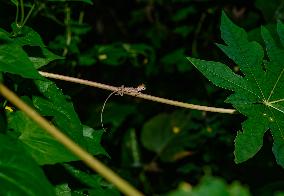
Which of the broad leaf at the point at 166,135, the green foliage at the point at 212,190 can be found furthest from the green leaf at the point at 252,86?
the broad leaf at the point at 166,135

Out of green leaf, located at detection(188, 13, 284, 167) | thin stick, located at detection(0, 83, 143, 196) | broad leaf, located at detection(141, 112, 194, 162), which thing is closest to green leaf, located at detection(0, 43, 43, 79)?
thin stick, located at detection(0, 83, 143, 196)

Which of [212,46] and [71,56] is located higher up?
[71,56]

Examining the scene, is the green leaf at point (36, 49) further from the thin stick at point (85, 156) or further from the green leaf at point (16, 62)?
the thin stick at point (85, 156)

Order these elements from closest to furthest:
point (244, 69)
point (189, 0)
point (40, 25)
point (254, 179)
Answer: point (244, 69) < point (40, 25) < point (254, 179) < point (189, 0)

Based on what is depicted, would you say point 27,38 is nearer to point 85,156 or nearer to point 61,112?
point 61,112

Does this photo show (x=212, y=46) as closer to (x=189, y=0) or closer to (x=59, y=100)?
(x=189, y=0)

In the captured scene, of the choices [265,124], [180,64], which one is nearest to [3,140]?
[265,124]
